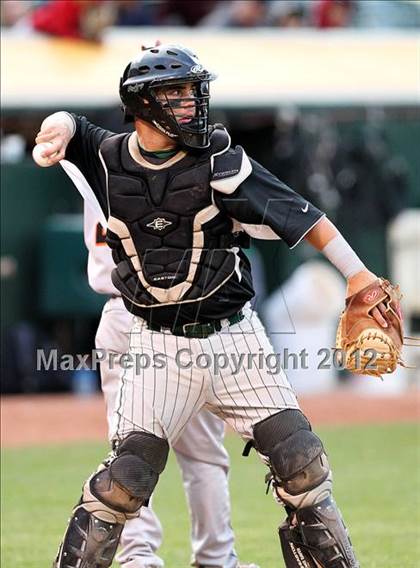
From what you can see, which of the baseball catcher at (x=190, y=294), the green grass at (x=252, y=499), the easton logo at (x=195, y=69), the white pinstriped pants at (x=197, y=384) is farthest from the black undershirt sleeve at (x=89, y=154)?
the green grass at (x=252, y=499)

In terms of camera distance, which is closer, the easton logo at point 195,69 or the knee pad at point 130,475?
the knee pad at point 130,475

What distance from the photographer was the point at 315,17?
17203mm

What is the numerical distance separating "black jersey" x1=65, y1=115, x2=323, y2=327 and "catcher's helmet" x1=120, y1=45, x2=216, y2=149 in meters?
0.11

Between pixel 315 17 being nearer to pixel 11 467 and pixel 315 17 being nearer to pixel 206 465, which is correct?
pixel 11 467

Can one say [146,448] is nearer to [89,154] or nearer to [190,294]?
[190,294]

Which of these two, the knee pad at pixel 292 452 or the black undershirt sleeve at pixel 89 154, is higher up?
the black undershirt sleeve at pixel 89 154

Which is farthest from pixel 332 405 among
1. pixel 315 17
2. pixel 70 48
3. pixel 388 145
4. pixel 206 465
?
pixel 206 465

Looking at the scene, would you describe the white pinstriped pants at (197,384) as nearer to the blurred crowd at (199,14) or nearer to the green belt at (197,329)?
the green belt at (197,329)

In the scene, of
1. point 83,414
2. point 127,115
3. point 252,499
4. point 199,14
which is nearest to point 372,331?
point 127,115

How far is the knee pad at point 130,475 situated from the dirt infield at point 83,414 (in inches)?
242

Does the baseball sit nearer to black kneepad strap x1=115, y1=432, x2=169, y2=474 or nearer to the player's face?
the player's face

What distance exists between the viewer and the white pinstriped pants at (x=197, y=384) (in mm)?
4902

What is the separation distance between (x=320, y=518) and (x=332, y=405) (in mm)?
8443

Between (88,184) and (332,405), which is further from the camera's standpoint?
(332,405)
